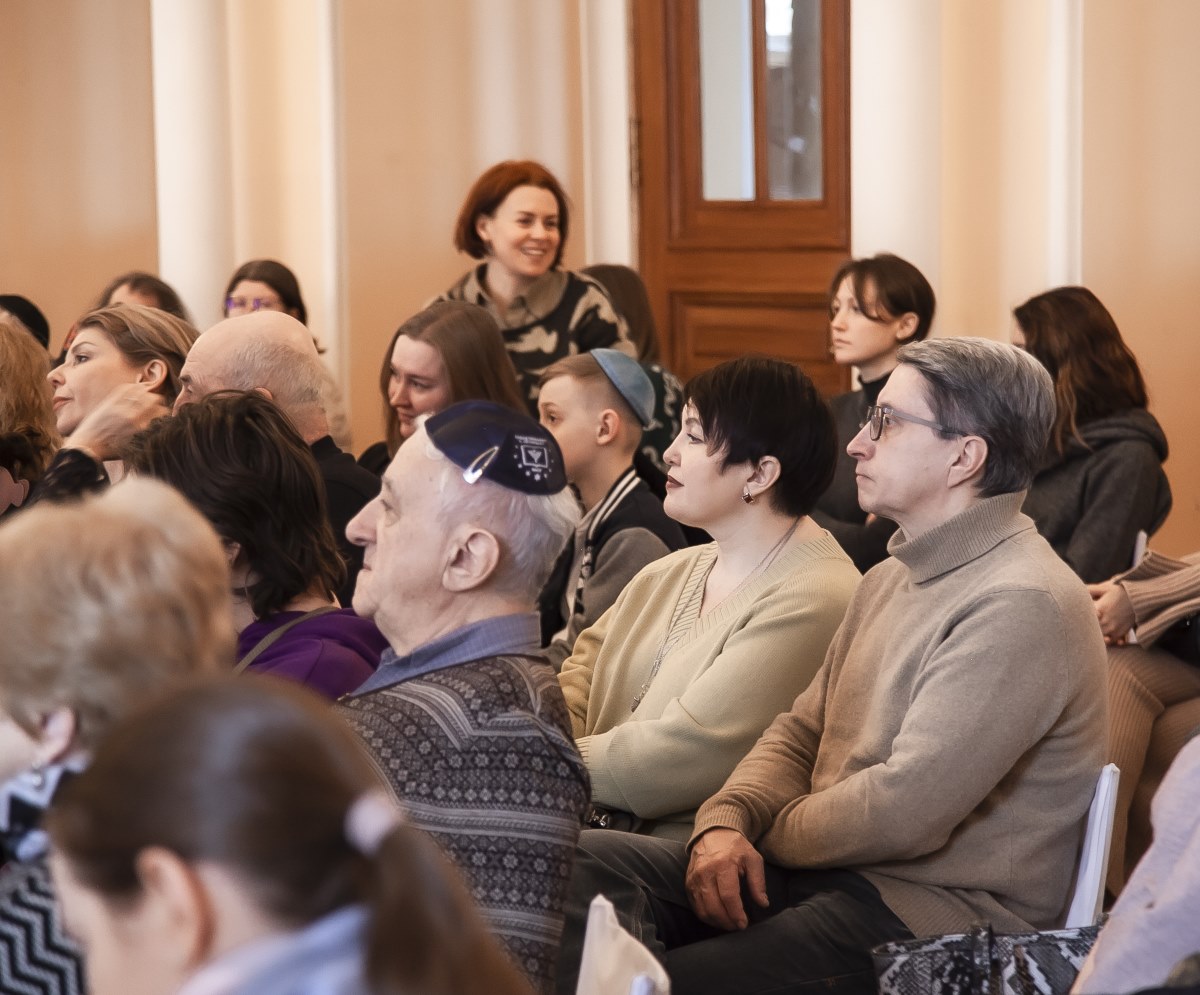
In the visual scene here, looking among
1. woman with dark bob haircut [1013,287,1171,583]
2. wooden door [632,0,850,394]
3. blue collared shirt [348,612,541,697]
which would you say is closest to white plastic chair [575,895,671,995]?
blue collared shirt [348,612,541,697]

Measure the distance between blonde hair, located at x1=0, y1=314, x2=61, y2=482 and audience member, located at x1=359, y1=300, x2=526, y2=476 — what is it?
98 centimetres

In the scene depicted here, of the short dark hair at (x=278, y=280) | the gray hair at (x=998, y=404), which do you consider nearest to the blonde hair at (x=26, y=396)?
the gray hair at (x=998, y=404)

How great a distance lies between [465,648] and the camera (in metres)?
2.00

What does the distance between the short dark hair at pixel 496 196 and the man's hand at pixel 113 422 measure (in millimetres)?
2434

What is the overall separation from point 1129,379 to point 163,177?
12.7 feet

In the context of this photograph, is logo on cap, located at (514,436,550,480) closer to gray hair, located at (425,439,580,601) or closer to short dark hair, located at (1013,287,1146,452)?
gray hair, located at (425,439,580,601)

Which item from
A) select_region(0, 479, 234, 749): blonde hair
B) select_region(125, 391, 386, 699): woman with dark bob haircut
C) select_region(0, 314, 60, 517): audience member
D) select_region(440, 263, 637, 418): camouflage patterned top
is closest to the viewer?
select_region(0, 479, 234, 749): blonde hair

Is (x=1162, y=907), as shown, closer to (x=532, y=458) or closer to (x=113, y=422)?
(x=532, y=458)

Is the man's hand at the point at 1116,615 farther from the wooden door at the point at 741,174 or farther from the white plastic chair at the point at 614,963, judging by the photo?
the wooden door at the point at 741,174

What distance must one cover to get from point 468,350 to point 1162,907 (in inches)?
105

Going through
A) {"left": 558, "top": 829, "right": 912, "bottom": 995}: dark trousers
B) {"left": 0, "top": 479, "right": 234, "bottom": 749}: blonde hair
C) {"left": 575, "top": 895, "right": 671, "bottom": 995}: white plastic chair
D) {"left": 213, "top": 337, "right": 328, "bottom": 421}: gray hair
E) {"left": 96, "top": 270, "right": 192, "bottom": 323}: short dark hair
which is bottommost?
{"left": 558, "top": 829, "right": 912, "bottom": 995}: dark trousers

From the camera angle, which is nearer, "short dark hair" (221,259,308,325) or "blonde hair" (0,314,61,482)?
"blonde hair" (0,314,61,482)

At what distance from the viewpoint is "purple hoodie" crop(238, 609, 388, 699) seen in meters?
2.27

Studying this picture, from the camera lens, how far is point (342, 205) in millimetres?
6441
